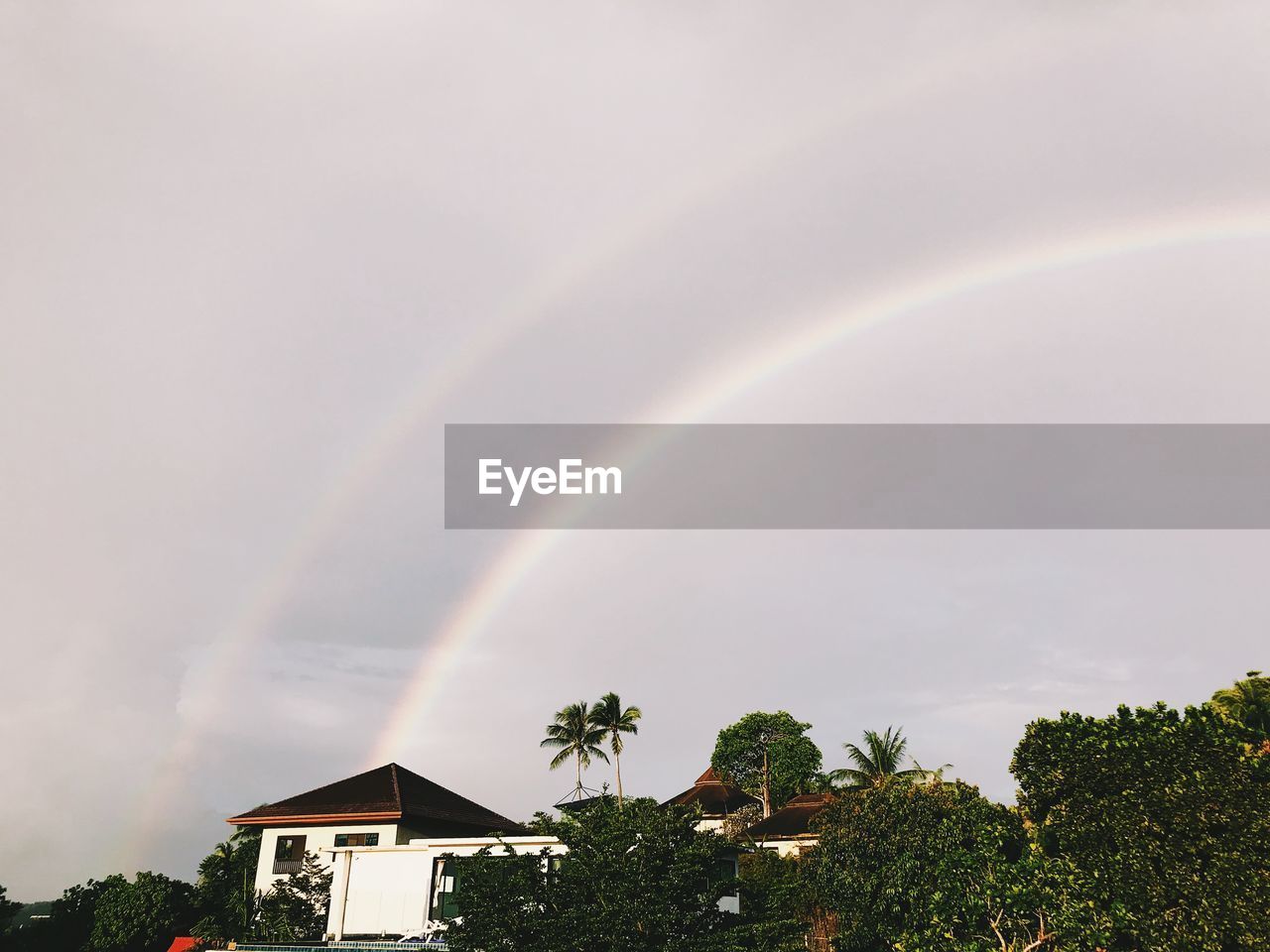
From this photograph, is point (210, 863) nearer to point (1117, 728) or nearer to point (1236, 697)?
point (1117, 728)

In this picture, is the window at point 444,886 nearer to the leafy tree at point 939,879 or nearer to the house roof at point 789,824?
the leafy tree at point 939,879

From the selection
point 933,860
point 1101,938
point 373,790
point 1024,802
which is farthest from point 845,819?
point 373,790

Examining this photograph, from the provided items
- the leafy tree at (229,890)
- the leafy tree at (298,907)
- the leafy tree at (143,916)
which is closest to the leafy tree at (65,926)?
the leafy tree at (143,916)

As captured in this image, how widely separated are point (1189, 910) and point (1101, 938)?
82.7 inches

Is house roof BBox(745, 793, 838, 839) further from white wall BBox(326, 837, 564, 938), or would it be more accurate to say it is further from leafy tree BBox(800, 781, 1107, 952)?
white wall BBox(326, 837, 564, 938)

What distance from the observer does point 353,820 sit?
41.5 meters

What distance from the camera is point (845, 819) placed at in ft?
89.0

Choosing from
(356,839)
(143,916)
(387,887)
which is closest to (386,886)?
→ (387,887)

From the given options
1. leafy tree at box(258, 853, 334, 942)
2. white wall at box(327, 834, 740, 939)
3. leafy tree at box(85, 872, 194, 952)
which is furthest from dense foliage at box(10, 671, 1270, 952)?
leafy tree at box(85, 872, 194, 952)

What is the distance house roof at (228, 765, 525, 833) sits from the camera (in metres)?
41.6

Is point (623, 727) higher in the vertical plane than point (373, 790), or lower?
higher

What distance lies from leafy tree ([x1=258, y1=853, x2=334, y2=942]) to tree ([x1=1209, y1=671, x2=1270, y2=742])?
35028mm

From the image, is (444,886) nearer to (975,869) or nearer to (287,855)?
(287,855)

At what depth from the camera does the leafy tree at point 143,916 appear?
48562mm
